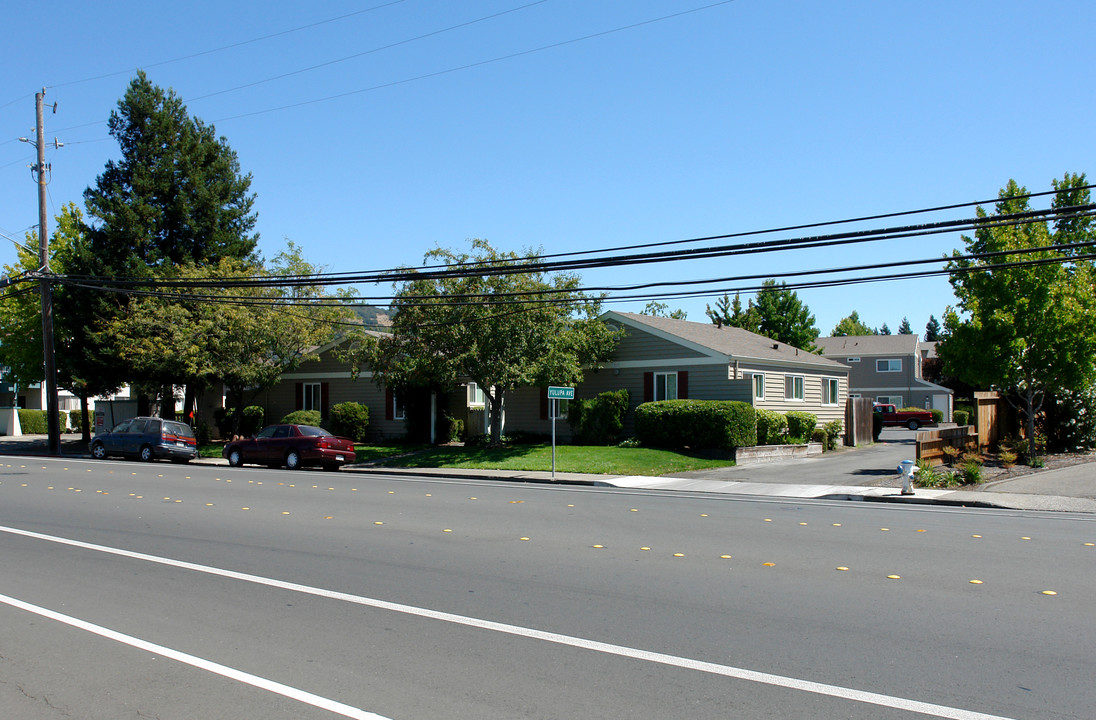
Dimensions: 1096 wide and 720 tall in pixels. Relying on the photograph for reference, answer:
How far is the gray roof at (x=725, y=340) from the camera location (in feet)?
101

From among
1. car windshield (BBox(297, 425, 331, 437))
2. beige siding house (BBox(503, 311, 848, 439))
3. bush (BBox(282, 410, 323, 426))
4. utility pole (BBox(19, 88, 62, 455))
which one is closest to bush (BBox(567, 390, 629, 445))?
beige siding house (BBox(503, 311, 848, 439))

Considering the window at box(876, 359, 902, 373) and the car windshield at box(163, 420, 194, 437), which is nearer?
the car windshield at box(163, 420, 194, 437)

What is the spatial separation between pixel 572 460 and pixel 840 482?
26.7ft

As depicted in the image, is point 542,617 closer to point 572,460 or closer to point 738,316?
point 572,460

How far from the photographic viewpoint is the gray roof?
1208 inches

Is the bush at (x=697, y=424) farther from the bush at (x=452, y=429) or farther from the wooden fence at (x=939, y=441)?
the bush at (x=452, y=429)

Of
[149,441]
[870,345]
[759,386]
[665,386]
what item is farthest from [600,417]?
[870,345]

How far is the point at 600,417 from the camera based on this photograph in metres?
30.1

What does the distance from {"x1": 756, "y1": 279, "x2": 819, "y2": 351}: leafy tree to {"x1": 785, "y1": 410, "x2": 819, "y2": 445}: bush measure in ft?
106

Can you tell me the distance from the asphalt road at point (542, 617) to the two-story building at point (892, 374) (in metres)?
54.2

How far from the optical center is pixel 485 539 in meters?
11.4

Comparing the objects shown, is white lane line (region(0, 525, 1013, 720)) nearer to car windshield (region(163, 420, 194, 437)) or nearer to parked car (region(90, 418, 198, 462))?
parked car (region(90, 418, 198, 462))

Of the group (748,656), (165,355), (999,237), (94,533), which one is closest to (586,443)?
(999,237)

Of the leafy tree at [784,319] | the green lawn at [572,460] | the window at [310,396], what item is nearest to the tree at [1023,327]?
the green lawn at [572,460]
